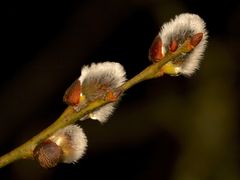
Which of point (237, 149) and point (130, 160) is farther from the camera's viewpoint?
point (130, 160)

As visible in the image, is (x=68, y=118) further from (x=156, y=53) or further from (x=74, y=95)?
(x=156, y=53)

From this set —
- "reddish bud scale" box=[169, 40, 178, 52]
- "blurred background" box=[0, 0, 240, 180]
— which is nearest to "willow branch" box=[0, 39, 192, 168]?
"reddish bud scale" box=[169, 40, 178, 52]

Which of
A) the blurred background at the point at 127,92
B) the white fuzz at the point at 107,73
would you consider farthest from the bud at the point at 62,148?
the blurred background at the point at 127,92

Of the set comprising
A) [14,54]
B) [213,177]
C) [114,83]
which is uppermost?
[14,54]

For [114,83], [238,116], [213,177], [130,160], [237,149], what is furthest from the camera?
[130,160]

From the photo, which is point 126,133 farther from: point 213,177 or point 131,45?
point 131,45

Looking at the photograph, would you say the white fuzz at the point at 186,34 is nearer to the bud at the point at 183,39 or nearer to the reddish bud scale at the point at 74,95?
the bud at the point at 183,39

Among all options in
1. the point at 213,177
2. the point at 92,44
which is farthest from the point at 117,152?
the point at 213,177
